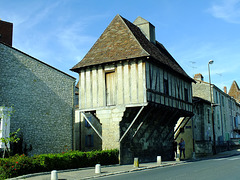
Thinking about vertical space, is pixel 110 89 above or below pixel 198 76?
below

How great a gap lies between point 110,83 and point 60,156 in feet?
20.1

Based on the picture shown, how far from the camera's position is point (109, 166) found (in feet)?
49.2

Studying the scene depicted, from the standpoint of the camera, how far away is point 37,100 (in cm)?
2009

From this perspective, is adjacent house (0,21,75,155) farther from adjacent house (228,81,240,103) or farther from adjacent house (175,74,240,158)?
adjacent house (228,81,240,103)

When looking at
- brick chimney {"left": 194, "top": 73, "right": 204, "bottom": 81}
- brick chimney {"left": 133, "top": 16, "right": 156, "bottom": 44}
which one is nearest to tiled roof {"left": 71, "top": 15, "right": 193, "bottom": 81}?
brick chimney {"left": 133, "top": 16, "right": 156, "bottom": 44}

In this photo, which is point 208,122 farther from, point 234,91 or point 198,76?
point 234,91

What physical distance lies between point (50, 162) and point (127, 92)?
251 inches

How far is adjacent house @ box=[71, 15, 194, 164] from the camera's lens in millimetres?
16547

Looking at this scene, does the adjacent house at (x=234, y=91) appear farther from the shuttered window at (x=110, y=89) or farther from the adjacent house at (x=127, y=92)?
the shuttered window at (x=110, y=89)

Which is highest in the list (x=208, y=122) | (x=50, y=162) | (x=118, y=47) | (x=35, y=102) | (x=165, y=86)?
(x=118, y=47)

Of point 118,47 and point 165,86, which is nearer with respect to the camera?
point 118,47

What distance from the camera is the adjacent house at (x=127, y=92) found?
16.5 metres

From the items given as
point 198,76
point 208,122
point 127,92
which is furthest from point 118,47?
point 198,76

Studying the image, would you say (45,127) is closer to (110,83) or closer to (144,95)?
(110,83)
